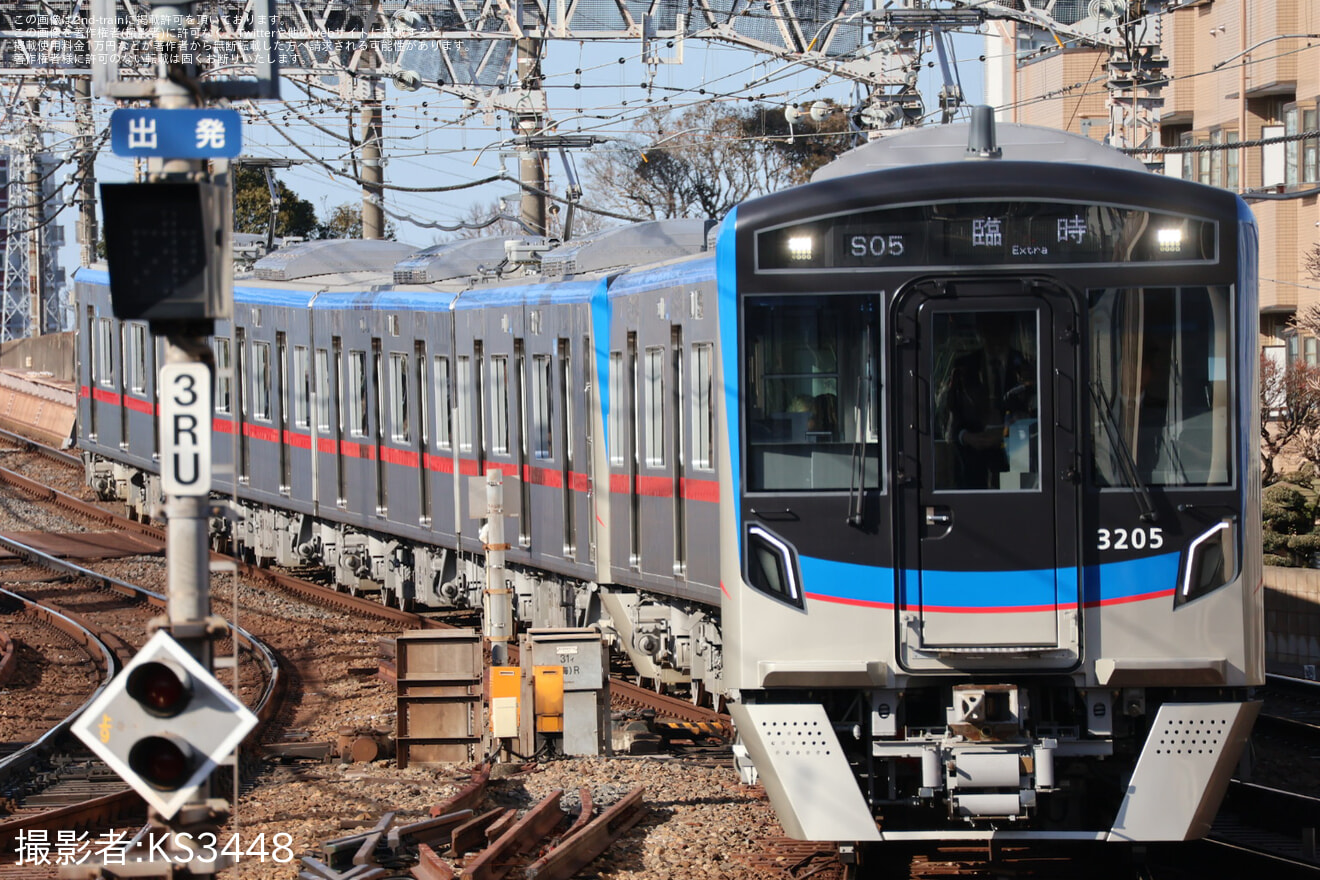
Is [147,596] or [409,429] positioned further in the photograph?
[147,596]

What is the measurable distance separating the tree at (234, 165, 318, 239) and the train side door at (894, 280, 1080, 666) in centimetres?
4225

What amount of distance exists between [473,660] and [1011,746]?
5206 mm

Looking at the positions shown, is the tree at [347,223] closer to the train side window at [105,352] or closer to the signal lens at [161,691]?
the train side window at [105,352]

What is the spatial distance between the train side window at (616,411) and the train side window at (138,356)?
11.4 meters

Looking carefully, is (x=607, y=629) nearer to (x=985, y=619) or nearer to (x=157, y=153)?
(x=985, y=619)

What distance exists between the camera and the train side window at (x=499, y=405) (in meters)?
15.9

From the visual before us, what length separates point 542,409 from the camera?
15047 mm

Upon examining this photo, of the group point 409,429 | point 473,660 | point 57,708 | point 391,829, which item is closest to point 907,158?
point 391,829

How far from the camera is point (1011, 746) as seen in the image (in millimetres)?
7527

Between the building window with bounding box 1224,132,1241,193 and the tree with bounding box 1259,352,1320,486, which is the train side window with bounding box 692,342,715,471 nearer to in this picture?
the tree with bounding box 1259,352,1320,486

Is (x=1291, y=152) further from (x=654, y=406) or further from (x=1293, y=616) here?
(x=654, y=406)

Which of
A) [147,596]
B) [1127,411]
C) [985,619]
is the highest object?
[1127,411]

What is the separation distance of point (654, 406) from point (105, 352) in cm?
1492

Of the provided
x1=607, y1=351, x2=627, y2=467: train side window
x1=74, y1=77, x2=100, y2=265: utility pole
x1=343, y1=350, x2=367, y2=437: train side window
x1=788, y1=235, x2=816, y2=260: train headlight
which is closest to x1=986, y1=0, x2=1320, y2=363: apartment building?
x1=343, y1=350, x2=367, y2=437: train side window
